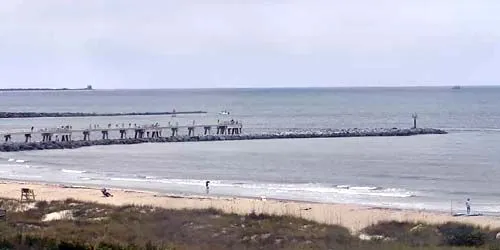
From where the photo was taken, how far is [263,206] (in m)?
29.7

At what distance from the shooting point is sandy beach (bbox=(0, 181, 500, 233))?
84.9 ft

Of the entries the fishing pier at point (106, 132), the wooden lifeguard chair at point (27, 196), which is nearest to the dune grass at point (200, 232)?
the wooden lifeguard chair at point (27, 196)

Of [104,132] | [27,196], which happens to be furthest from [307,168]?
[104,132]

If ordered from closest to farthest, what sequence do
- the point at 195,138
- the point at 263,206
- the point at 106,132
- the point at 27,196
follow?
the point at 263,206 < the point at 27,196 < the point at 195,138 < the point at 106,132

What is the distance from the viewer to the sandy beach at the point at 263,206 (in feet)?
84.9

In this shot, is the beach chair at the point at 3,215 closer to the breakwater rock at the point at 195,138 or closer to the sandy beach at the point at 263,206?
the sandy beach at the point at 263,206

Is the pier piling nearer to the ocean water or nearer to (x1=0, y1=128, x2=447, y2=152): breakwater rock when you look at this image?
(x1=0, y1=128, x2=447, y2=152): breakwater rock

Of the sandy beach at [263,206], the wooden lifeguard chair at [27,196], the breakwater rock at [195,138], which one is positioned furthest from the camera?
the breakwater rock at [195,138]

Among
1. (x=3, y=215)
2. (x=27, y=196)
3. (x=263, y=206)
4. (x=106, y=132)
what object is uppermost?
(x=106, y=132)

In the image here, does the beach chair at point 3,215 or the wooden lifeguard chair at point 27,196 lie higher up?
the beach chair at point 3,215

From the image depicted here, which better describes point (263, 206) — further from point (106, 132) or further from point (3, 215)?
point (106, 132)

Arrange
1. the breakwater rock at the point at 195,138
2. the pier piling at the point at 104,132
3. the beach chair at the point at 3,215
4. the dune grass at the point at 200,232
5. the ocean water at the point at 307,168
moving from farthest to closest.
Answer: the pier piling at the point at 104,132 → the breakwater rock at the point at 195,138 → the ocean water at the point at 307,168 → the beach chair at the point at 3,215 → the dune grass at the point at 200,232

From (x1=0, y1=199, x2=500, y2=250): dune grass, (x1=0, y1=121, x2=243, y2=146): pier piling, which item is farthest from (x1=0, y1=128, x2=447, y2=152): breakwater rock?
(x1=0, y1=199, x2=500, y2=250): dune grass

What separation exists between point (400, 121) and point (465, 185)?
2868 inches
